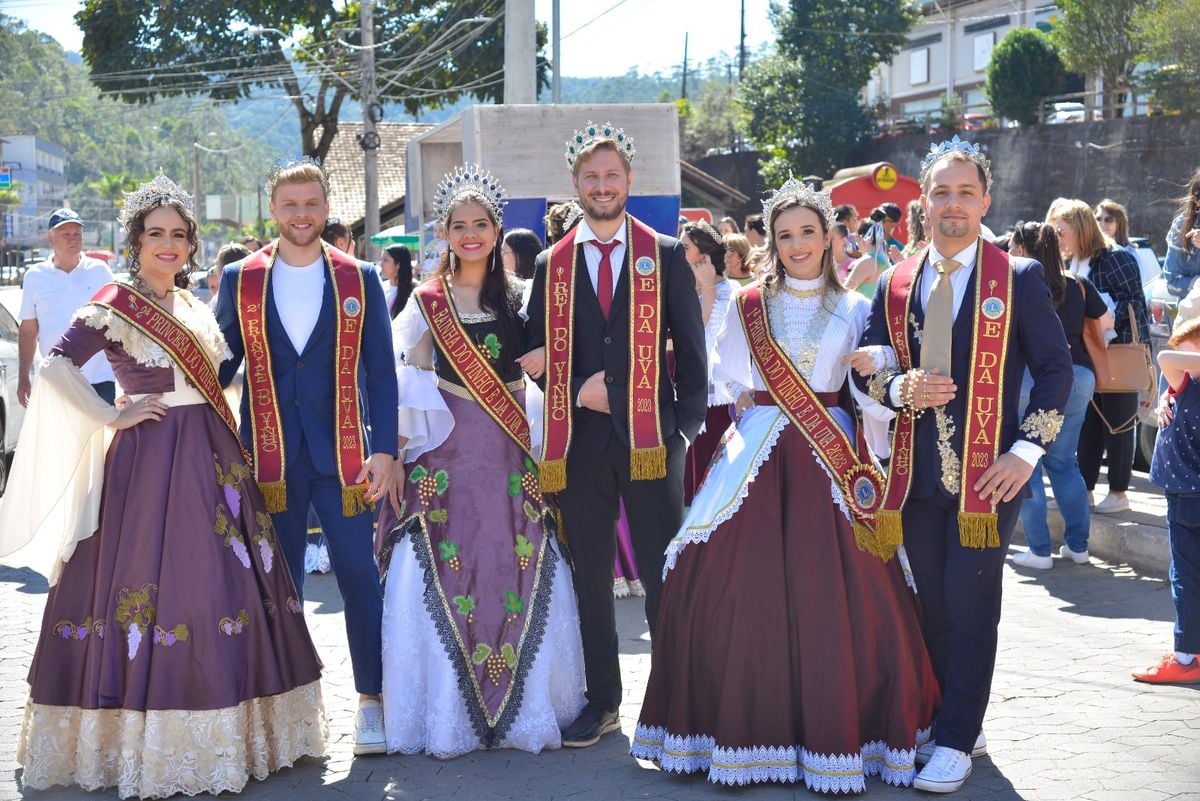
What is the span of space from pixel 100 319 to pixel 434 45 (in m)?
27.8

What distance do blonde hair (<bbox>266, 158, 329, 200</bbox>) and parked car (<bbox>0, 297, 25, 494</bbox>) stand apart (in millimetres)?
6888

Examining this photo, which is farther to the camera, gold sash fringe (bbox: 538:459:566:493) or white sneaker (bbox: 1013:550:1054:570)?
white sneaker (bbox: 1013:550:1054:570)

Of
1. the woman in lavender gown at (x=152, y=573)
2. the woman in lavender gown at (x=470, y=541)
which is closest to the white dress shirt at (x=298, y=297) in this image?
the woman in lavender gown at (x=152, y=573)

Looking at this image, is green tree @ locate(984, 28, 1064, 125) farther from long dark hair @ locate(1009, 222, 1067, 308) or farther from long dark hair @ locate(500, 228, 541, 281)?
long dark hair @ locate(500, 228, 541, 281)

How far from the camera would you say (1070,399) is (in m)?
7.33

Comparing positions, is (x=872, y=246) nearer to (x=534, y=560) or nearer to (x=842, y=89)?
(x=534, y=560)

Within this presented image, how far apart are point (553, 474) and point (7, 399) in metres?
7.89

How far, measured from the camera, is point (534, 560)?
486cm

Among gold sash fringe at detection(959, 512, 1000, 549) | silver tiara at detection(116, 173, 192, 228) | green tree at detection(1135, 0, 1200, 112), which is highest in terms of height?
green tree at detection(1135, 0, 1200, 112)

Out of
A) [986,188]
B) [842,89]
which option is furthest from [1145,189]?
[986,188]

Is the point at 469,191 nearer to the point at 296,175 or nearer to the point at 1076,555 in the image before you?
the point at 296,175

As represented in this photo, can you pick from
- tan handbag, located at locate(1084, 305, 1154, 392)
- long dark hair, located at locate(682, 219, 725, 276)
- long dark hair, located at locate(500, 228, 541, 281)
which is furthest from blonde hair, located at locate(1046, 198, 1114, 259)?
long dark hair, located at locate(500, 228, 541, 281)

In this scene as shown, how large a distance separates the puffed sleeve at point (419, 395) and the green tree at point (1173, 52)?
2475cm

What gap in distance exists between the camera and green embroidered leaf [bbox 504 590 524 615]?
189 inches
